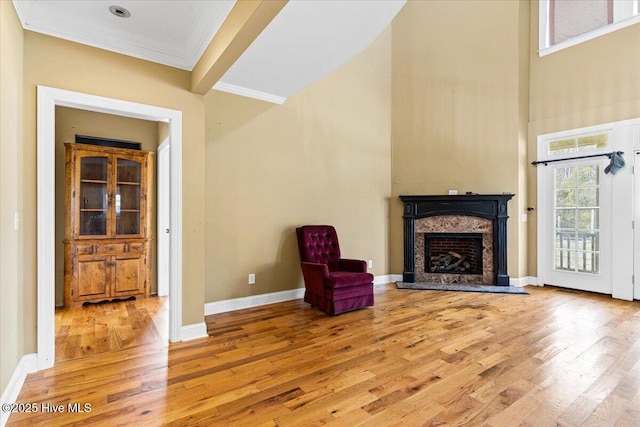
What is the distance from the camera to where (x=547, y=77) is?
16.9 ft

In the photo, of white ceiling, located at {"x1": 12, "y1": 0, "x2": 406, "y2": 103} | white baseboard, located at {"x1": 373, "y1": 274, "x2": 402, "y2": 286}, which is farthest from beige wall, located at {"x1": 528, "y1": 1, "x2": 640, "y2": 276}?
white ceiling, located at {"x1": 12, "y1": 0, "x2": 406, "y2": 103}

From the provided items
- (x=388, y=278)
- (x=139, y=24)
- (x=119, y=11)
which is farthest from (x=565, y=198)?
(x=119, y=11)

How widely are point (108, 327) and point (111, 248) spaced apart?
4.35 ft

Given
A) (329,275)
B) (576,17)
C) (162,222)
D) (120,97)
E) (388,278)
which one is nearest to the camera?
(120,97)

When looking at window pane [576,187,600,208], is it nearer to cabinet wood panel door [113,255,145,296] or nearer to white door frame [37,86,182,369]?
white door frame [37,86,182,369]

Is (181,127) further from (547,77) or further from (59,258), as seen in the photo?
(547,77)

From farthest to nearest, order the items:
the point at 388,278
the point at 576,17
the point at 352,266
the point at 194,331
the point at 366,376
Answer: the point at 388,278 → the point at 576,17 → the point at 352,266 → the point at 194,331 → the point at 366,376

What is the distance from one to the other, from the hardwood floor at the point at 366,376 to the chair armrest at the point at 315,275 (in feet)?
1.25

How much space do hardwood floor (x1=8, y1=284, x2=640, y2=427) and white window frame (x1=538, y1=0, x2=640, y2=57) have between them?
154 inches

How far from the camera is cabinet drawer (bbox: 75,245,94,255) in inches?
160

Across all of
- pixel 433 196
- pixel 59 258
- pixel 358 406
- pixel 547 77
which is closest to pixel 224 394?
pixel 358 406

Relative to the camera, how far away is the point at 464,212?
526cm

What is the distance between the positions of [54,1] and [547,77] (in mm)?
6303

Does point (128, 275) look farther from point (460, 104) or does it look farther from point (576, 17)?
point (576, 17)
